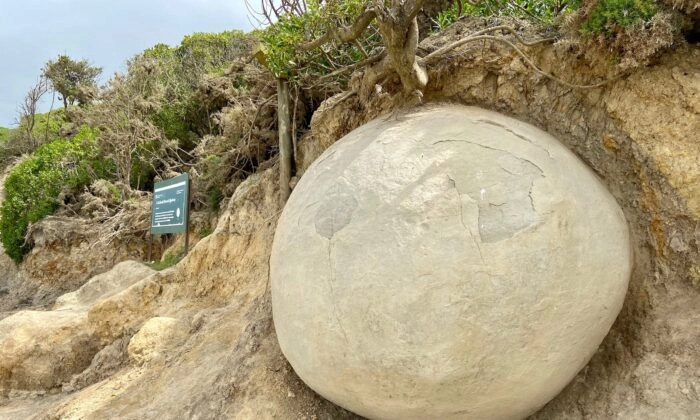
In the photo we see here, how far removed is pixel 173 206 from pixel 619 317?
206 inches

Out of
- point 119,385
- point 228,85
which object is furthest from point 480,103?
point 228,85

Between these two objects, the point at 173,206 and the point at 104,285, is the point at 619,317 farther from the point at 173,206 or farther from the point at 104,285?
the point at 104,285

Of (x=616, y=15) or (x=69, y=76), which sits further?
(x=69, y=76)

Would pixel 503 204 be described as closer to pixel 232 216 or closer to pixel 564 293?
pixel 564 293

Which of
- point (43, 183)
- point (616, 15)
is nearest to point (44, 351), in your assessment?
point (616, 15)

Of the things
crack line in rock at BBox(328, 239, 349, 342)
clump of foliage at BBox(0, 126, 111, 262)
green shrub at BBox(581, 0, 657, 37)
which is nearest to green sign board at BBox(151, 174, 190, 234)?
crack line in rock at BBox(328, 239, 349, 342)

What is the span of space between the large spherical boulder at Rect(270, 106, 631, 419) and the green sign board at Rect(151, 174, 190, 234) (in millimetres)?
3685

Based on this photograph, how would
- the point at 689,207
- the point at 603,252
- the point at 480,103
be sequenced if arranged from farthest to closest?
the point at 480,103, the point at 689,207, the point at 603,252

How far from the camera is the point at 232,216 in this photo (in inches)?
239

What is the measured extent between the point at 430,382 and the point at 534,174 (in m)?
1.24

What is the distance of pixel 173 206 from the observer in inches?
256

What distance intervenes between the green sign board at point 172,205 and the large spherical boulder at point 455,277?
12.1 ft

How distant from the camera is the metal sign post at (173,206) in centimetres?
630

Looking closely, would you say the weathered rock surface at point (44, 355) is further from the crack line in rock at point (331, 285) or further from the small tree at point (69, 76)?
the small tree at point (69, 76)
